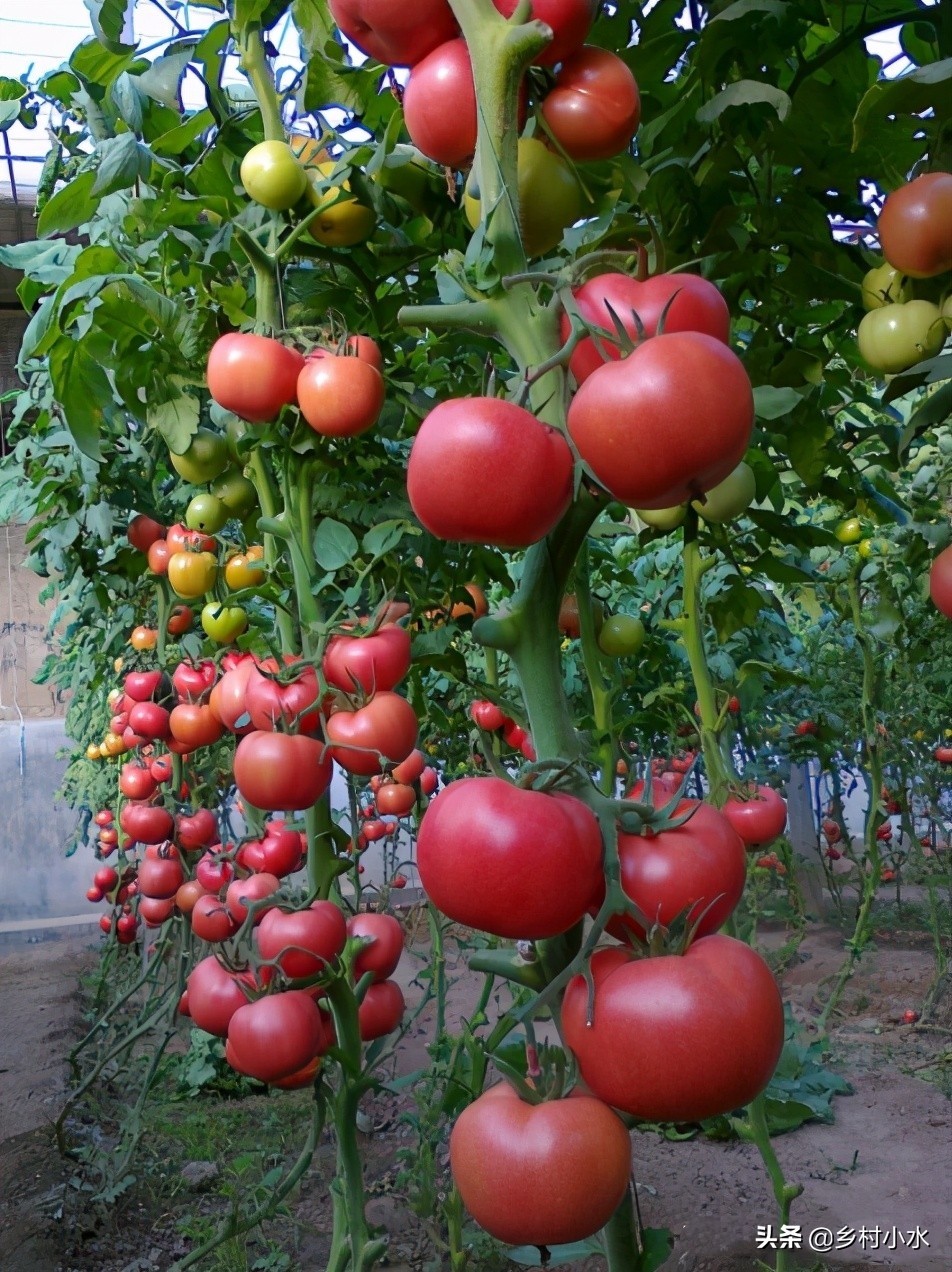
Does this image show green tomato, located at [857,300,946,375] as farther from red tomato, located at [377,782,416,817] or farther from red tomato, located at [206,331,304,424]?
red tomato, located at [377,782,416,817]

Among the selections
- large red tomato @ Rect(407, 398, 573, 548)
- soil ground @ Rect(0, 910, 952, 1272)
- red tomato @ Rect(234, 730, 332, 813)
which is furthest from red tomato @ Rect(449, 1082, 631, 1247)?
soil ground @ Rect(0, 910, 952, 1272)

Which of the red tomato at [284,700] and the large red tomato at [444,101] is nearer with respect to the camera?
the large red tomato at [444,101]

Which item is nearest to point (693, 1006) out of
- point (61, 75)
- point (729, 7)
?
point (729, 7)

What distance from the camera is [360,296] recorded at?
1.28 meters

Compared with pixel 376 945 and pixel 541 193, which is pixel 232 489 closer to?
pixel 376 945

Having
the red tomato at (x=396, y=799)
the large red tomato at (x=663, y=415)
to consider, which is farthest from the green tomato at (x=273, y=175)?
the red tomato at (x=396, y=799)

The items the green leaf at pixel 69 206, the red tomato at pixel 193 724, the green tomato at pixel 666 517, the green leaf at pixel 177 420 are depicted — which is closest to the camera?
the green tomato at pixel 666 517

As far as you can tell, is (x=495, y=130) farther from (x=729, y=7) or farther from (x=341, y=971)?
(x=341, y=971)

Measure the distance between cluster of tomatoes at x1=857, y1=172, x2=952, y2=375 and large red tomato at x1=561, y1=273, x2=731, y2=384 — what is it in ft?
0.46

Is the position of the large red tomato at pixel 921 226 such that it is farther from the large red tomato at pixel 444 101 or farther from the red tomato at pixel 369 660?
the red tomato at pixel 369 660

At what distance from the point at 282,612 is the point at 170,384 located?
311 millimetres

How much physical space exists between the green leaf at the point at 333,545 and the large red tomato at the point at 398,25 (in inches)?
25.9

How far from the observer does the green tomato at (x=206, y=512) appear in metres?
1.44

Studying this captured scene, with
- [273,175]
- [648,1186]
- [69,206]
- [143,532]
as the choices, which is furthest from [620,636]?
[648,1186]
